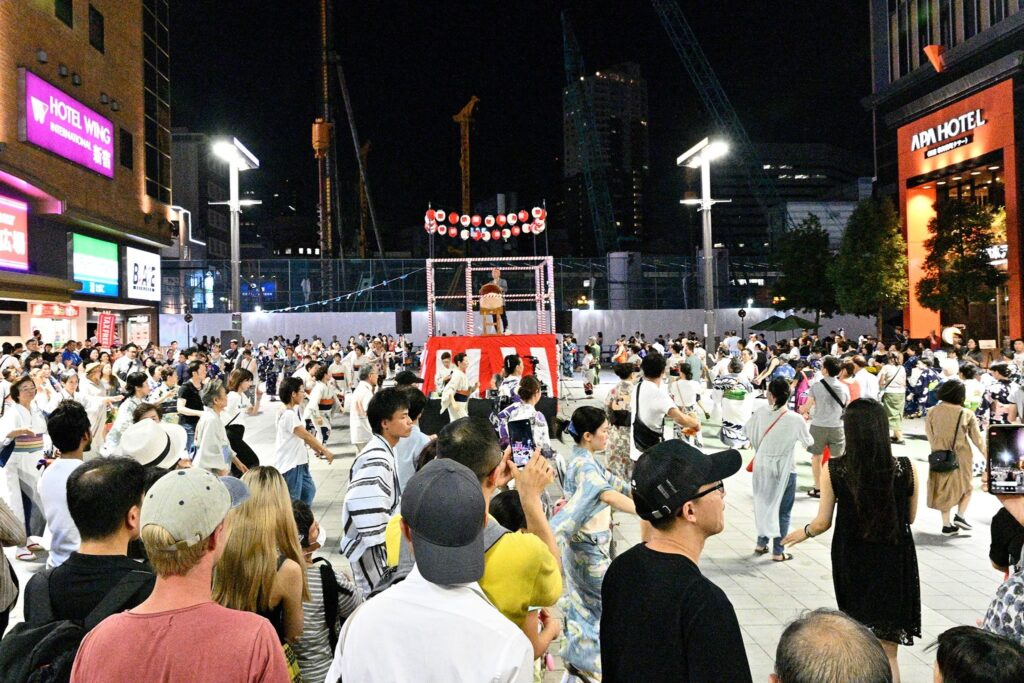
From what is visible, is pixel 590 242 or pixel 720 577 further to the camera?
pixel 590 242

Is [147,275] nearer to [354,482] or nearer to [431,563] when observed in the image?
[354,482]

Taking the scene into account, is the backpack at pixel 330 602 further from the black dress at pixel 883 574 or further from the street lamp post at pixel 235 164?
the street lamp post at pixel 235 164

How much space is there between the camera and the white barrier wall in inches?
1544

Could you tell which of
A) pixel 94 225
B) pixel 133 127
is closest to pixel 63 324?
pixel 94 225

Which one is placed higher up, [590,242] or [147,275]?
[590,242]

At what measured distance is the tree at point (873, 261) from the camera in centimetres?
3152

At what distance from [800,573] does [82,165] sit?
2758cm

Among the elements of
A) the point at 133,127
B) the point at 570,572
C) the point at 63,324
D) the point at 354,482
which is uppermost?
the point at 133,127

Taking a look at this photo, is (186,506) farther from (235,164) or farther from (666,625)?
(235,164)

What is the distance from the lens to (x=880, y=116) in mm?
35938

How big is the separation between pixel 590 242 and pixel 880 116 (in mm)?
124638

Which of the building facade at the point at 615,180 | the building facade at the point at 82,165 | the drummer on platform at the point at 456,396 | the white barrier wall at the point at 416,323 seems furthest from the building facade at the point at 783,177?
the drummer on platform at the point at 456,396

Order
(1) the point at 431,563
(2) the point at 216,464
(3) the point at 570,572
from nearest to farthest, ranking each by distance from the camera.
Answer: (1) the point at 431,563 < (3) the point at 570,572 < (2) the point at 216,464

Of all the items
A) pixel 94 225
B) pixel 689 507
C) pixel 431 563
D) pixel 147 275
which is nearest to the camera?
pixel 431 563
